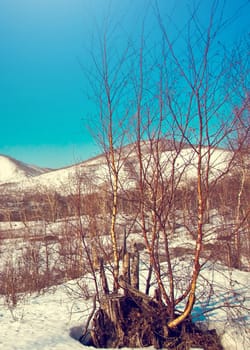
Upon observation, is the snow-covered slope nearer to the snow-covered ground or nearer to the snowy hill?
the snowy hill

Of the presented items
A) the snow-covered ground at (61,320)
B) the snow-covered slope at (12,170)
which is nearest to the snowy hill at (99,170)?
the snow-covered slope at (12,170)

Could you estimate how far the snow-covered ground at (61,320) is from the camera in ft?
13.2

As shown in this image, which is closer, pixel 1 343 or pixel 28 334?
pixel 1 343

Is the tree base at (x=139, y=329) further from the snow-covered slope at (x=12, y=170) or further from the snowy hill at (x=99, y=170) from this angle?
the snow-covered slope at (x=12, y=170)

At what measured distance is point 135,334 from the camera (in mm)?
4141

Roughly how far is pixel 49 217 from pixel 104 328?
15.6 m

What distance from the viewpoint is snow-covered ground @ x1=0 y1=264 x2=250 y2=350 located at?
4.03 metres

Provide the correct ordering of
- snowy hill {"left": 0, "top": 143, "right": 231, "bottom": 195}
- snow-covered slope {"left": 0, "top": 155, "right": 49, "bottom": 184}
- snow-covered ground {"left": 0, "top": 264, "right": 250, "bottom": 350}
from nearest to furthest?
1. snowy hill {"left": 0, "top": 143, "right": 231, "bottom": 195}
2. snow-covered ground {"left": 0, "top": 264, "right": 250, "bottom": 350}
3. snow-covered slope {"left": 0, "top": 155, "right": 49, "bottom": 184}

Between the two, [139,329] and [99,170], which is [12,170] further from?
[139,329]

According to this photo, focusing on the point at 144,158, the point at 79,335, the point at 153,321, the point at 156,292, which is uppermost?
the point at 144,158

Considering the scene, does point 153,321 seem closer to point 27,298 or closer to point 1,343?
point 1,343

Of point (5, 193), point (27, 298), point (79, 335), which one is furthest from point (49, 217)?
point (79, 335)

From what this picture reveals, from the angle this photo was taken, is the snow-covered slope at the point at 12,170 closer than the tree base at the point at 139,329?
No

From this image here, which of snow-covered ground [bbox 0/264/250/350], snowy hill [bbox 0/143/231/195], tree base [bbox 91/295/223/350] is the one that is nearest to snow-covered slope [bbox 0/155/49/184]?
snowy hill [bbox 0/143/231/195]
